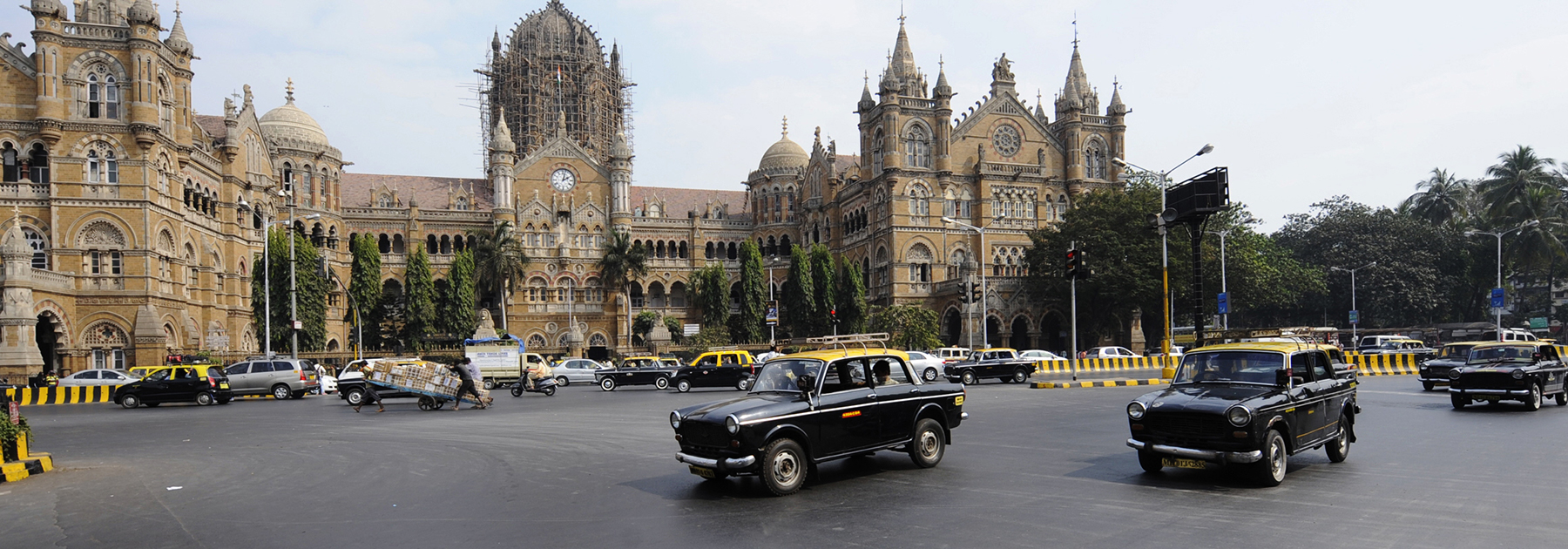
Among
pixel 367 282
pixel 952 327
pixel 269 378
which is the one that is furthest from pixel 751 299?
pixel 269 378

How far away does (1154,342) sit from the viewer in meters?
65.5

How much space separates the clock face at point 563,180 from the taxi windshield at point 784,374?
203 feet

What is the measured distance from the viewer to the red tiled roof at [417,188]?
231 ft

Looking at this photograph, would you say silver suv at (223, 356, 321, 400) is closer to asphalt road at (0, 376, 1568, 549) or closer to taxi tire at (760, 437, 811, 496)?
asphalt road at (0, 376, 1568, 549)

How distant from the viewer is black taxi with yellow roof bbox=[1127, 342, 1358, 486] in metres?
10.8

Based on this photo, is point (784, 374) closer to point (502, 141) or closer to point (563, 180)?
point (502, 141)

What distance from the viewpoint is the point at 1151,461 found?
11727 mm

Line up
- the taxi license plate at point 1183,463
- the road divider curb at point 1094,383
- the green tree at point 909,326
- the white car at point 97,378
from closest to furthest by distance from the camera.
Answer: the taxi license plate at point 1183,463, the road divider curb at point 1094,383, the white car at point 97,378, the green tree at point 909,326

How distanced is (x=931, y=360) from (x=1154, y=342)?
39.0m

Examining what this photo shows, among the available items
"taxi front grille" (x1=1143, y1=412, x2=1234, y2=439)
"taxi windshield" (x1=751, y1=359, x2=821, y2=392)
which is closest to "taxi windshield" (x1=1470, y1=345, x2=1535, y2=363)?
"taxi front grille" (x1=1143, y1=412, x2=1234, y2=439)

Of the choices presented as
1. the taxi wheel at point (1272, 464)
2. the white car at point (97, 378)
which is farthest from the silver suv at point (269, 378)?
the taxi wheel at point (1272, 464)

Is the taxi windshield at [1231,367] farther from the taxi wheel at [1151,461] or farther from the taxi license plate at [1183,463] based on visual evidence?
the taxi license plate at [1183,463]

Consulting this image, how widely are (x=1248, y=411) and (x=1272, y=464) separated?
2.46ft

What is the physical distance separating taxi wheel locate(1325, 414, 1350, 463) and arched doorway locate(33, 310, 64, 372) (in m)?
46.9
